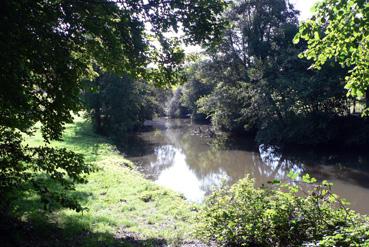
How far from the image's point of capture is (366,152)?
23641mm

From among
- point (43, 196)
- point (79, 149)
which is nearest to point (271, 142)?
point (79, 149)

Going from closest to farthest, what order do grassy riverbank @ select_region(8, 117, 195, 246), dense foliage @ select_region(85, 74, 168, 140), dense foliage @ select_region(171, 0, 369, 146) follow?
grassy riverbank @ select_region(8, 117, 195, 246) < dense foliage @ select_region(171, 0, 369, 146) < dense foliage @ select_region(85, 74, 168, 140)

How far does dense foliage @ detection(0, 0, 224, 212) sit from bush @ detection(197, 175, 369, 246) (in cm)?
271

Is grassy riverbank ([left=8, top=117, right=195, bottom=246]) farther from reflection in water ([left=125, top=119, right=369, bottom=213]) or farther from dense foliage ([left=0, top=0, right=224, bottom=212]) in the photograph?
reflection in water ([left=125, top=119, right=369, bottom=213])

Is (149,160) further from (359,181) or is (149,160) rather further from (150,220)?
(150,220)

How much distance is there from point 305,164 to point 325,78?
6.23 m

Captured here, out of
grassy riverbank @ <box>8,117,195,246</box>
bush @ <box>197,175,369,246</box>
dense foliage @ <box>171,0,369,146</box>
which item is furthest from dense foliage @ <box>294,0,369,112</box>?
dense foliage @ <box>171,0,369,146</box>

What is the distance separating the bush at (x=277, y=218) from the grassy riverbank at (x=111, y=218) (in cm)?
142

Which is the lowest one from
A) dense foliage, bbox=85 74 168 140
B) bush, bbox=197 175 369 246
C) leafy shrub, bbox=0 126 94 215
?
bush, bbox=197 175 369 246

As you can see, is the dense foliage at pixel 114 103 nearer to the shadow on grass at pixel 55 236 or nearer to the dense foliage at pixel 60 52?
the dense foliage at pixel 60 52

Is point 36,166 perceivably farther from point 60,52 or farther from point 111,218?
point 111,218

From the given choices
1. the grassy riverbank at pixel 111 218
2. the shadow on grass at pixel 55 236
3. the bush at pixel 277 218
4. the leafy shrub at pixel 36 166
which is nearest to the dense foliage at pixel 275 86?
the grassy riverbank at pixel 111 218

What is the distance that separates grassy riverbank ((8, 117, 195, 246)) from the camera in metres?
6.63

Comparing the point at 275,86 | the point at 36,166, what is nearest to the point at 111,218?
the point at 36,166
